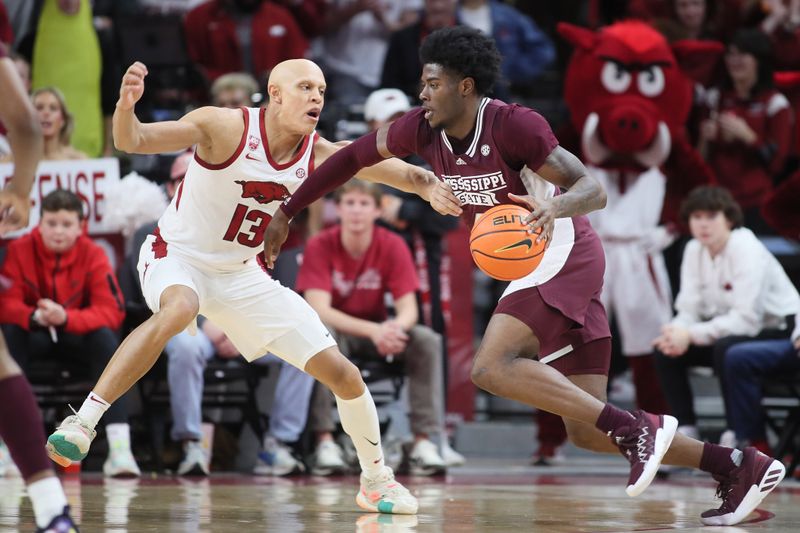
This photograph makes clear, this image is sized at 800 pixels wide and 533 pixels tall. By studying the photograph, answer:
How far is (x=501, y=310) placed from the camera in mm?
5082

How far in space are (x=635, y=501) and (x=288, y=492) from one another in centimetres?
167

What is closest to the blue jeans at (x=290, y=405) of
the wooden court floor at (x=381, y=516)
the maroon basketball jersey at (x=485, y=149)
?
the wooden court floor at (x=381, y=516)

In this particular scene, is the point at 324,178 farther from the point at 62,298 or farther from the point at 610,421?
the point at 62,298

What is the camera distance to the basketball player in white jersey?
5355 mm

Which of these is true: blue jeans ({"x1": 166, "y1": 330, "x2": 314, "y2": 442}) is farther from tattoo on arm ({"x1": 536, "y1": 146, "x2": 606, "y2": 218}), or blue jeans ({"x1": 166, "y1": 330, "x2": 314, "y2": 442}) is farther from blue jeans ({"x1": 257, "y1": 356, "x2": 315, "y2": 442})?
tattoo on arm ({"x1": 536, "y1": 146, "x2": 606, "y2": 218})

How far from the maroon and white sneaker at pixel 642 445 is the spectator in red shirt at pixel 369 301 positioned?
2.84 m

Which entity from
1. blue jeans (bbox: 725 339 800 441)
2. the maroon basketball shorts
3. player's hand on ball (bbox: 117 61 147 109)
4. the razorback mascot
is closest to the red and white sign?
the razorback mascot

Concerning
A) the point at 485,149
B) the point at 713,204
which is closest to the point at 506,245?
the point at 485,149

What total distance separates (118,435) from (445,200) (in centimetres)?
308

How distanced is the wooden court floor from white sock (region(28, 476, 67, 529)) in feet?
2.68

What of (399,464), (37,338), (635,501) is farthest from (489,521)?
(37,338)

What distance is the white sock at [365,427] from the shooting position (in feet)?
18.1

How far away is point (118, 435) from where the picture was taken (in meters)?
7.20

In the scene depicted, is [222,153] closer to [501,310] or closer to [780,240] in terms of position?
[501,310]
